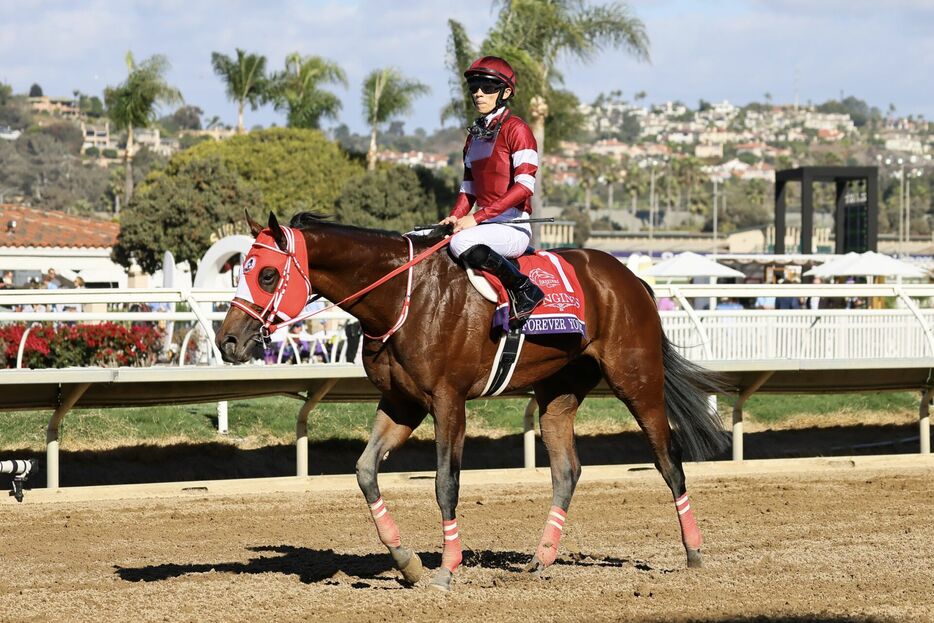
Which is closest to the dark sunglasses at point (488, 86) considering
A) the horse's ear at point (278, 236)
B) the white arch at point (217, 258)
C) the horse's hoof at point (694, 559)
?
the horse's ear at point (278, 236)

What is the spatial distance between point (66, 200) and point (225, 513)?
11997cm

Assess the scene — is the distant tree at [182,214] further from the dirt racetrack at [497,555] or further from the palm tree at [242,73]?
the dirt racetrack at [497,555]

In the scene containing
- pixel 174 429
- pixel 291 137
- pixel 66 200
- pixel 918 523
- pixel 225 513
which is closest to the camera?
pixel 918 523

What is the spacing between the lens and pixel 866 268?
23.9m

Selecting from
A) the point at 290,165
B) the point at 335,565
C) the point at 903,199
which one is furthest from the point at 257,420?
the point at 903,199

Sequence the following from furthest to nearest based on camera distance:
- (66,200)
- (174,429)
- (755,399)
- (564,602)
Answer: (66,200) → (755,399) → (174,429) → (564,602)

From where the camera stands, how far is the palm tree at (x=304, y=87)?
59438mm

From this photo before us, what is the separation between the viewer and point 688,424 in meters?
7.59

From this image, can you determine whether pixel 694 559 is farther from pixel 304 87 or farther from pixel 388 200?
pixel 304 87

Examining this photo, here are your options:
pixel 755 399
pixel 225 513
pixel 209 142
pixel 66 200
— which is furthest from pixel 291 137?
pixel 66 200

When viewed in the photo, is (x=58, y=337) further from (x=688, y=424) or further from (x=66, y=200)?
(x=66, y=200)

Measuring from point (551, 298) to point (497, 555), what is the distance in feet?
5.38

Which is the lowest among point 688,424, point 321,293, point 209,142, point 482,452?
point 482,452

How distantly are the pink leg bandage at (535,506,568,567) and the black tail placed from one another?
99cm
